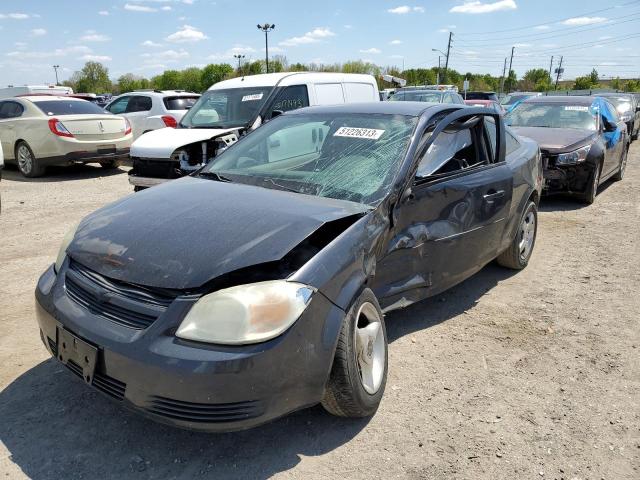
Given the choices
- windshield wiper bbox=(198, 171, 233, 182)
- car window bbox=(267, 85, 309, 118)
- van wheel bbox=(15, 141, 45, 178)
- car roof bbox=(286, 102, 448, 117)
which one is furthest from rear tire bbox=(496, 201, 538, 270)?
van wheel bbox=(15, 141, 45, 178)

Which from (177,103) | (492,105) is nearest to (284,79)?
(492,105)


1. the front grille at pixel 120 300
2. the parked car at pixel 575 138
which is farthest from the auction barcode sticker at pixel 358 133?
the parked car at pixel 575 138

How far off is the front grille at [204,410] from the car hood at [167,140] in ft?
17.5

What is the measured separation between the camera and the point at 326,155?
3457 mm

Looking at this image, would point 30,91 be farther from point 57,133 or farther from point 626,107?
point 626,107

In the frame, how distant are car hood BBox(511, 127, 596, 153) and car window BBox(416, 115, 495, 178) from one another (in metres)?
4.02

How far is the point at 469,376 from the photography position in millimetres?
3189

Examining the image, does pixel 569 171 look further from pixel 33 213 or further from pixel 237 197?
pixel 33 213

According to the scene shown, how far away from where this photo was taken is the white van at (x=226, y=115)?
7.08 meters

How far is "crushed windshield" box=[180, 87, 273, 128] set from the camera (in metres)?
7.80

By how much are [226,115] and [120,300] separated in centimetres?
613

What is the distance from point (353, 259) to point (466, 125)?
6.49 ft

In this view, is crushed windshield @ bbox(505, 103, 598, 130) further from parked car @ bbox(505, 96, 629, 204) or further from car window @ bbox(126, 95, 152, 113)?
car window @ bbox(126, 95, 152, 113)

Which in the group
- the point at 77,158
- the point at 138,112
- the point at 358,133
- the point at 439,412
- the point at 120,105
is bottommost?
the point at 439,412
